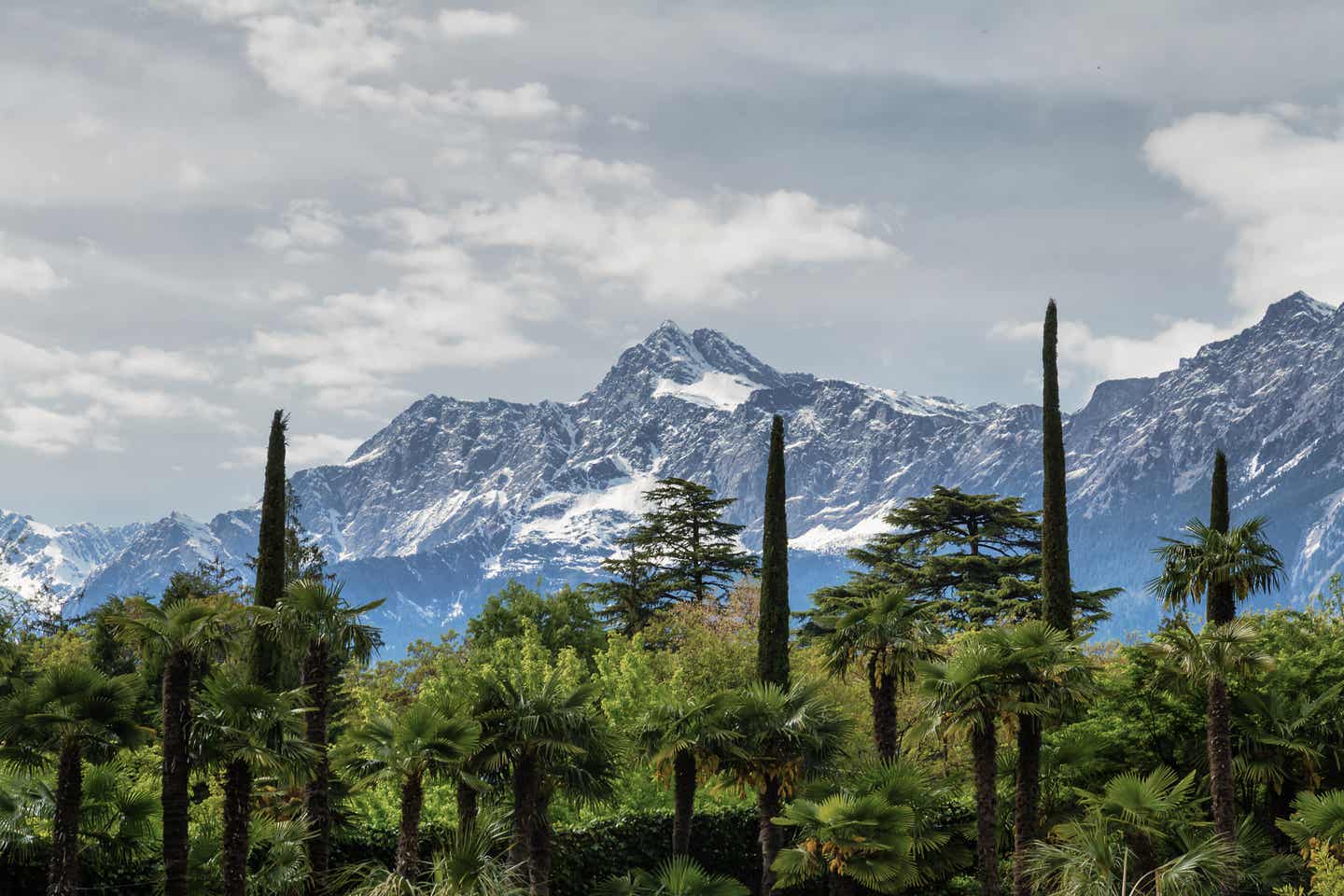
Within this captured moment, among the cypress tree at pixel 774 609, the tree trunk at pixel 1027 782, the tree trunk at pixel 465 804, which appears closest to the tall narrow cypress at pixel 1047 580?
the tree trunk at pixel 1027 782

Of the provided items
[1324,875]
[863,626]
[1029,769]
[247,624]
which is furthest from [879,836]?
[247,624]

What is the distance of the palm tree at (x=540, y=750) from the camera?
86.0 ft

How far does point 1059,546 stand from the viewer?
1299 inches

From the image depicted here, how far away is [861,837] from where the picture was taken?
→ 2662cm

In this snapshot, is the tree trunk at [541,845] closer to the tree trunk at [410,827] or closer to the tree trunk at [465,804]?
the tree trunk at [465,804]

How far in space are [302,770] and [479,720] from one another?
3736 millimetres

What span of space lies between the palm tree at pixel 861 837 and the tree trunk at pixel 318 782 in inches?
393

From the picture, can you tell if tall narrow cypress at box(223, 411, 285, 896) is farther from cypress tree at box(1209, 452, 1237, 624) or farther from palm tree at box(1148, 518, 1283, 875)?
cypress tree at box(1209, 452, 1237, 624)

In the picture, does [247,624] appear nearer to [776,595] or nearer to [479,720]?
[479,720]

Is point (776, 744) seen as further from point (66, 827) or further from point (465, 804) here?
point (66, 827)

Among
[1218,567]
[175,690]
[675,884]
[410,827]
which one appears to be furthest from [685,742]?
[1218,567]

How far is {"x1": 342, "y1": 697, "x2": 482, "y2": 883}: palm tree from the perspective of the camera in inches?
959

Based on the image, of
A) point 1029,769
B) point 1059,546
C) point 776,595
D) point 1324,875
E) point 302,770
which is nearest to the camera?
point 1324,875

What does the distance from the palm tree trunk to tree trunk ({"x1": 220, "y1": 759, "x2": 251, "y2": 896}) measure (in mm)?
2861
